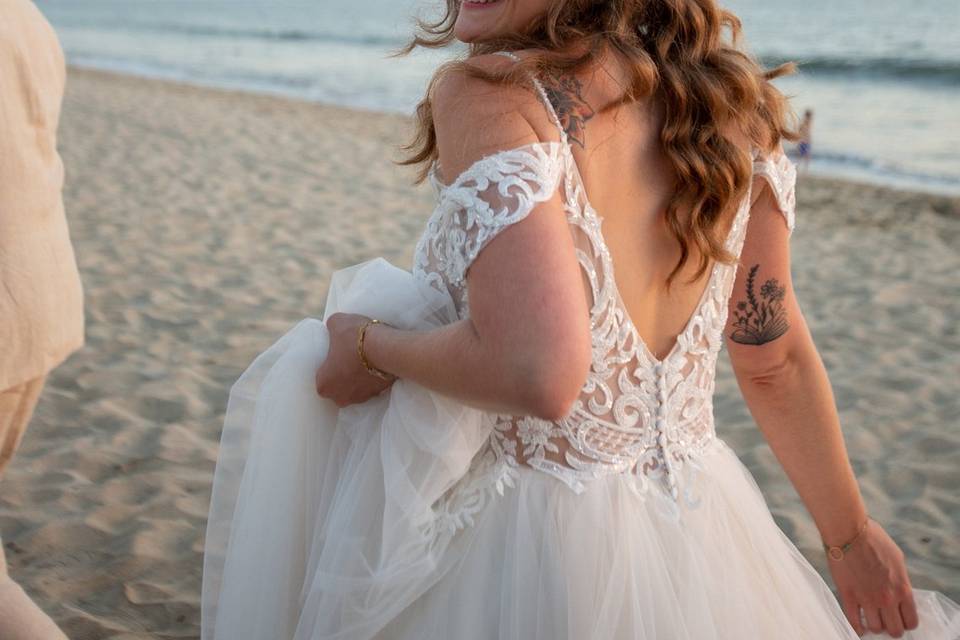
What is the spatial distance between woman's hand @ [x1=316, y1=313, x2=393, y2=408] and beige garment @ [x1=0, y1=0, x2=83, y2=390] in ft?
1.68

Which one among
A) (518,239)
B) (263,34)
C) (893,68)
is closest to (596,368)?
(518,239)

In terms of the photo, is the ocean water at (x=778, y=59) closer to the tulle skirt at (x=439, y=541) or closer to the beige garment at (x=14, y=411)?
the tulle skirt at (x=439, y=541)

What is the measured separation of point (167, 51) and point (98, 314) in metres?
24.5

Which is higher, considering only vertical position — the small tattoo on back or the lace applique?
the small tattoo on back

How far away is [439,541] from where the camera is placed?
1417mm

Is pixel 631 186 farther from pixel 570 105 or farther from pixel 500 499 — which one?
pixel 500 499

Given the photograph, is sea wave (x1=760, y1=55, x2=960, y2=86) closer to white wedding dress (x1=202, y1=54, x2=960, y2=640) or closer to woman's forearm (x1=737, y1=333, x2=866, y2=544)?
woman's forearm (x1=737, y1=333, x2=866, y2=544)

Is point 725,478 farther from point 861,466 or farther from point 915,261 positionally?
point 915,261

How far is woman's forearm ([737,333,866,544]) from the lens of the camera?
5.62ft

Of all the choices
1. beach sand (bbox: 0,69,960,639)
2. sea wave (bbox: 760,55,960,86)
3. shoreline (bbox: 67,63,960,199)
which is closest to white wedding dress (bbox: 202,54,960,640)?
beach sand (bbox: 0,69,960,639)

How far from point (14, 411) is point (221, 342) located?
310 centimetres

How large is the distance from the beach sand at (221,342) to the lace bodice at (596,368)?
44.1 inches

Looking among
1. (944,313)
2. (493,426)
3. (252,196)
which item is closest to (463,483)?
(493,426)

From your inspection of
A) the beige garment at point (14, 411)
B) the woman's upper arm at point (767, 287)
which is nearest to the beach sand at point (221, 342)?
the beige garment at point (14, 411)
